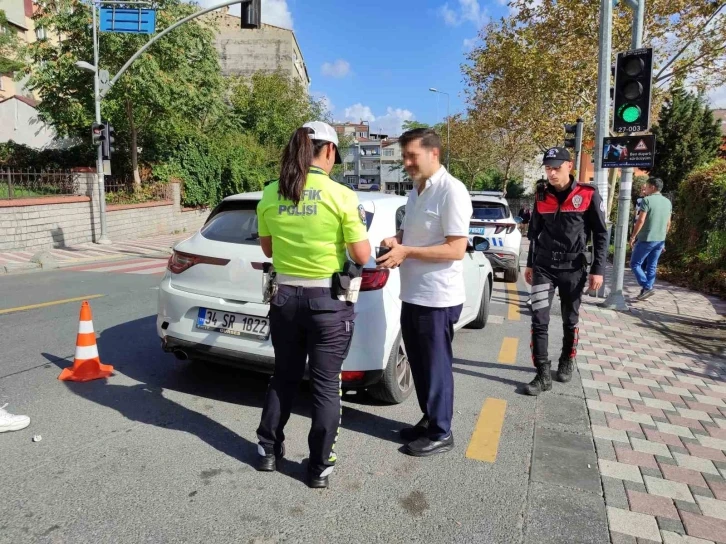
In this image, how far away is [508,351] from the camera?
563cm

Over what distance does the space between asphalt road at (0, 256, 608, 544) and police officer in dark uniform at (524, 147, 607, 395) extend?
52 centimetres

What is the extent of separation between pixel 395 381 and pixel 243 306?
3.85ft

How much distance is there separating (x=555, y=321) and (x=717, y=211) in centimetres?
593

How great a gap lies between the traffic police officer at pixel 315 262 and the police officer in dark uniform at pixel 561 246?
85.7 inches

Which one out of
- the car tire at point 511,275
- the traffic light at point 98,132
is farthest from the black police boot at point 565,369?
the traffic light at point 98,132

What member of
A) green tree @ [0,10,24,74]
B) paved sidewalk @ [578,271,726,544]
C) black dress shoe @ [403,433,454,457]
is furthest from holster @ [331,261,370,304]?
green tree @ [0,10,24,74]

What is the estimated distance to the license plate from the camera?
3637mm

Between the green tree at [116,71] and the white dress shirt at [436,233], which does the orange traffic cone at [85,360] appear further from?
the green tree at [116,71]

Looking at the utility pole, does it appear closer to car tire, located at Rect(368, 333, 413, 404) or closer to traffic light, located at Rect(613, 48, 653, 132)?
traffic light, located at Rect(613, 48, 653, 132)

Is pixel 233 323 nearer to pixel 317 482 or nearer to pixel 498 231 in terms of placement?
pixel 317 482

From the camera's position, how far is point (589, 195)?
4367 mm

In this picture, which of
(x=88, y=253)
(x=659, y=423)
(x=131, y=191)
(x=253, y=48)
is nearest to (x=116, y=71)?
(x=131, y=191)

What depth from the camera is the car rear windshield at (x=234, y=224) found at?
12.9 feet

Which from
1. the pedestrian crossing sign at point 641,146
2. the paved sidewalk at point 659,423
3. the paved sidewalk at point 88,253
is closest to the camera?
the paved sidewalk at point 659,423
